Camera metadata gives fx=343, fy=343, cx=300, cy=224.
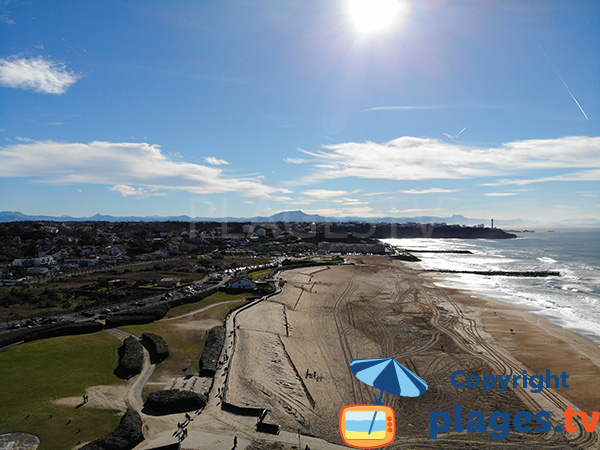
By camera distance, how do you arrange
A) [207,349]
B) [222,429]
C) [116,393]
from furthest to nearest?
[207,349] → [116,393] → [222,429]

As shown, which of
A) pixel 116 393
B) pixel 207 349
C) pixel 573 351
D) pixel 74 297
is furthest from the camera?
pixel 74 297

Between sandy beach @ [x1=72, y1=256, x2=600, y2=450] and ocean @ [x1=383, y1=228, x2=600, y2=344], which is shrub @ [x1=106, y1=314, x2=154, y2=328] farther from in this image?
ocean @ [x1=383, y1=228, x2=600, y2=344]

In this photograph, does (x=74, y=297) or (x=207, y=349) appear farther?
(x=74, y=297)

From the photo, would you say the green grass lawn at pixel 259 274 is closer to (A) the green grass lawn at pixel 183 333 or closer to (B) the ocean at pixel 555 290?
(A) the green grass lawn at pixel 183 333

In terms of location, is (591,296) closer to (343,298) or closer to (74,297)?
(343,298)

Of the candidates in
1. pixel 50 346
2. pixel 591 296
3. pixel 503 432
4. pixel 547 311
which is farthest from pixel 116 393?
pixel 591 296

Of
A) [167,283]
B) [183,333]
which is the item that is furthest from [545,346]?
[167,283]

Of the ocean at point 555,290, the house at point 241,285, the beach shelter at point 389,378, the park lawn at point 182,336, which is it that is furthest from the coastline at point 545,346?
the house at point 241,285

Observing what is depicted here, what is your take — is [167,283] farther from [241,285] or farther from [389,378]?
[389,378]
